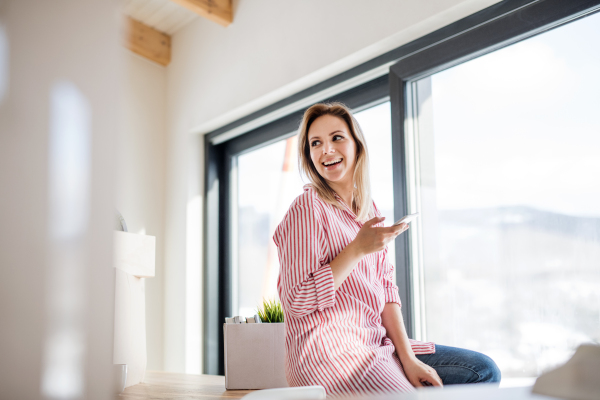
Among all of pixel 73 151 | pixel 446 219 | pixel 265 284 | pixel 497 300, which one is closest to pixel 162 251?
pixel 265 284

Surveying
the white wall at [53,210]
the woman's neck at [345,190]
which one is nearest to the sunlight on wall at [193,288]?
the woman's neck at [345,190]

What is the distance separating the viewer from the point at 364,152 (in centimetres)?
158

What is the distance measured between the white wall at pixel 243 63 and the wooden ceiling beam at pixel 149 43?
68mm

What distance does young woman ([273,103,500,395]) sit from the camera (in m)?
1.13

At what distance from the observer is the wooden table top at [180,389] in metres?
1.72

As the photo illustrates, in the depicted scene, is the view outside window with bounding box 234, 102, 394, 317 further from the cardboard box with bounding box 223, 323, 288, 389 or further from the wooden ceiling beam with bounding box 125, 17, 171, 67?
the wooden ceiling beam with bounding box 125, 17, 171, 67

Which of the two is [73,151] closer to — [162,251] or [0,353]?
[0,353]

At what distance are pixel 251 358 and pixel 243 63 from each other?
5.22 ft

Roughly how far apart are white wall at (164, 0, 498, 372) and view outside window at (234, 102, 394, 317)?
26 centimetres

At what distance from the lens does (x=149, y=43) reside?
11.0 ft

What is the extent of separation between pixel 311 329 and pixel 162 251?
7.18 feet

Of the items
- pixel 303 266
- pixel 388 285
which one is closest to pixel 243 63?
pixel 388 285

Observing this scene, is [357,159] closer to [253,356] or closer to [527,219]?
[527,219]

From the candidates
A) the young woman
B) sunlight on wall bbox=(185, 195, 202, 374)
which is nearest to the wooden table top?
sunlight on wall bbox=(185, 195, 202, 374)
